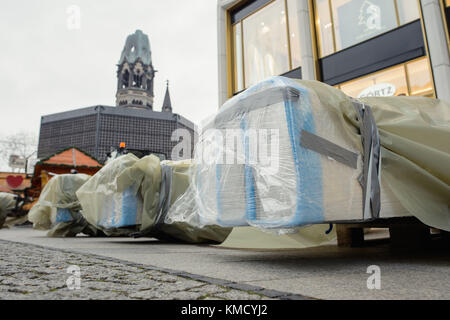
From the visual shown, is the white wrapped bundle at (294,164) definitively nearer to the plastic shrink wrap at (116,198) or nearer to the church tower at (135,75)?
the plastic shrink wrap at (116,198)

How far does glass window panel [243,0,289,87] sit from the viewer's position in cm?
1112

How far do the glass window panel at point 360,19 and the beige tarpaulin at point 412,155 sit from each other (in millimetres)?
7575

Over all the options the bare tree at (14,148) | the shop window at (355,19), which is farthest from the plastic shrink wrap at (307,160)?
the bare tree at (14,148)

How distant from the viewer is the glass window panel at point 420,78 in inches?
297

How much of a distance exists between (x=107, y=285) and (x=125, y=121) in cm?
7524

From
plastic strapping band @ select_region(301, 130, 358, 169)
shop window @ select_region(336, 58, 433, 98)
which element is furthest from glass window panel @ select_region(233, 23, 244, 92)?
plastic strapping band @ select_region(301, 130, 358, 169)

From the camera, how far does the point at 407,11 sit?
812 cm

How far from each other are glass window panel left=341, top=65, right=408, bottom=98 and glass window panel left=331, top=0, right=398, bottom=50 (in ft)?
4.12

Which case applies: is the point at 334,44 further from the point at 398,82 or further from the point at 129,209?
the point at 129,209

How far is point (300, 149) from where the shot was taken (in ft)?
6.41

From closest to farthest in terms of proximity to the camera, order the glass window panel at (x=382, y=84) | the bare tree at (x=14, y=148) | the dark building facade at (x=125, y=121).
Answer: the glass window panel at (x=382, y=84) < the bare tree at (x=14, y=148) < the dark building facade at (x=125, y=121)

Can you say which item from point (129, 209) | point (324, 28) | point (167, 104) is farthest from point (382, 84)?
point (167, 104)

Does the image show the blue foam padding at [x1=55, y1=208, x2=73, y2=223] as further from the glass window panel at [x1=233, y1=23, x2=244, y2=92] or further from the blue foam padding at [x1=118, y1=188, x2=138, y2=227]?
the glass window panel at [x1=233, y1=23, x2=244, y2=92]

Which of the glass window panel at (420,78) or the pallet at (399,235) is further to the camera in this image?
the glass window panel at (420,78)
